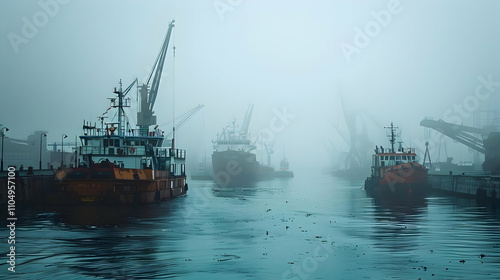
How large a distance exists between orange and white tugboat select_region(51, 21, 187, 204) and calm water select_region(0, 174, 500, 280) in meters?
2.29

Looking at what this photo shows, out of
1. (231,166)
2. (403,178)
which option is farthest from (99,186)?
(231,166)

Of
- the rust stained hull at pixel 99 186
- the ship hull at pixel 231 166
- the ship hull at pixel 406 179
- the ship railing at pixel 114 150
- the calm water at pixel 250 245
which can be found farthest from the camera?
the ship hull at pixel 231 166

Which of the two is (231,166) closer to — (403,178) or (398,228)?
(403,178)

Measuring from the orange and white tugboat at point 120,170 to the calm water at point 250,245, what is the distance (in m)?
2.29

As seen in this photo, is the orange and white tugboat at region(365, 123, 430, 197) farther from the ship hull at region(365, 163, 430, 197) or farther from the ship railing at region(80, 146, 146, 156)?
the ship railing at region(80, 146, 146, 156)

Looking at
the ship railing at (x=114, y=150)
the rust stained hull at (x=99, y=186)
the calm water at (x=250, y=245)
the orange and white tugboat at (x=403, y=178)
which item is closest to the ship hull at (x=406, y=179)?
the orange and white tugboat at (x=403, y=178)

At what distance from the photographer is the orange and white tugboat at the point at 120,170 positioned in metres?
52.2

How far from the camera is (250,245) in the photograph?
31.7 metres

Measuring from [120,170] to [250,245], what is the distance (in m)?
24.9

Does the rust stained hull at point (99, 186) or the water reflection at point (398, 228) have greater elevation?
the rust stained hull at point (99, 186)

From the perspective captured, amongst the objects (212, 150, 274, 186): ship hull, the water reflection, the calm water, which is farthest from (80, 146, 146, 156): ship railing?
(212, 150, 274, 186): ship hull

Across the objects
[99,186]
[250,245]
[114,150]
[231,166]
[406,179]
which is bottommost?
[250,245]

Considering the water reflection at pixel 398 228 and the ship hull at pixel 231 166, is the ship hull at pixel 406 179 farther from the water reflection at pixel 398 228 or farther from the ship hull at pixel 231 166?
the ship hull at pixel 231 166

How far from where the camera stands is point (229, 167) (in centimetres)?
18275
